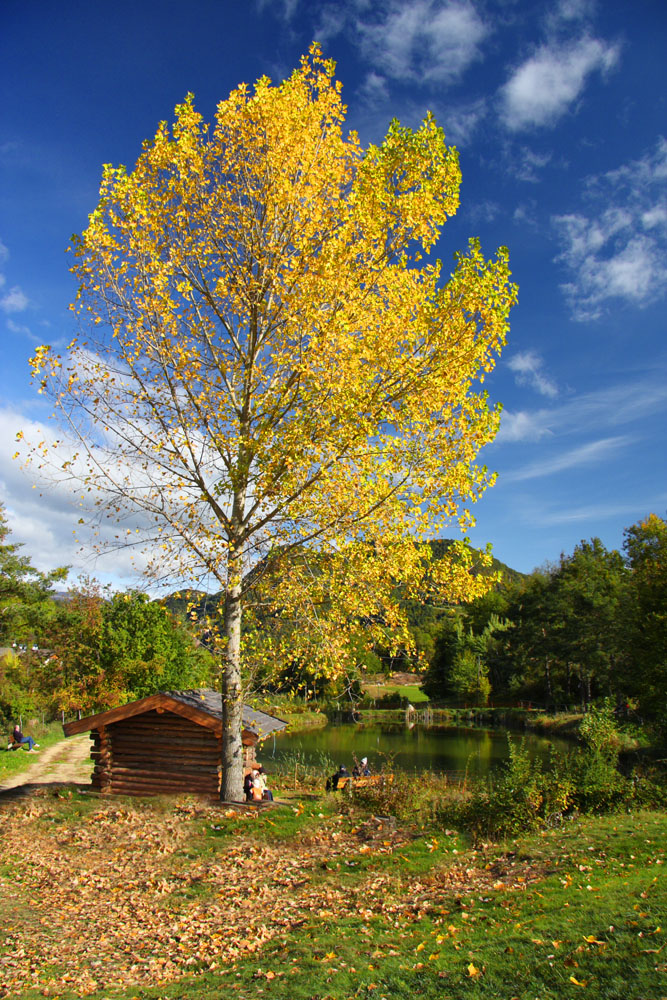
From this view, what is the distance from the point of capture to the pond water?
26.7 metres

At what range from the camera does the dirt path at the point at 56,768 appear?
57.9 feet

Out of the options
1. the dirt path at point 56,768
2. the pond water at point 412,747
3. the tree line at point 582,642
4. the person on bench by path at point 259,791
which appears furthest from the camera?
the tree line at point 582,642

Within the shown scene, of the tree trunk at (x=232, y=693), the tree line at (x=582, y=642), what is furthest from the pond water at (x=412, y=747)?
the tree trunk at (x=232, y=693)

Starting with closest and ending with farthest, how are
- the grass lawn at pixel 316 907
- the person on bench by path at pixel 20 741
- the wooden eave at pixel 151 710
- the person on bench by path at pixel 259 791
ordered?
the grass lawn at pixel 316 907 → the wooden eave at pixel 151 710 → the person on bench by path at pixel 259 791 → the person on bench by path at pixel 20 741

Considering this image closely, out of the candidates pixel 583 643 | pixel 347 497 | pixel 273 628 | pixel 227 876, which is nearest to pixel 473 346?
pixel 347 497

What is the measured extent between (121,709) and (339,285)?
9.90 meters

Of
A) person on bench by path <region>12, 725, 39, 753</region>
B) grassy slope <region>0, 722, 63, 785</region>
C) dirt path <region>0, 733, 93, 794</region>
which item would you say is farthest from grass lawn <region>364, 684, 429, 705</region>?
person on bench by path <region>12, 725, 39, 753</region>

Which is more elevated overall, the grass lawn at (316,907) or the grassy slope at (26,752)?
the grass lawn at (316,907)

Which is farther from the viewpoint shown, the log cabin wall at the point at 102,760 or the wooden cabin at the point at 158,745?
the log cabin wall at the point at 102,760

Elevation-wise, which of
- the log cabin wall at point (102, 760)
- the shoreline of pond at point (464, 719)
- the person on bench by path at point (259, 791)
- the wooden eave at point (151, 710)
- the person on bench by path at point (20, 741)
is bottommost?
the shoreline of pond at point (464, 719)

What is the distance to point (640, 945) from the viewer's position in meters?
4.98

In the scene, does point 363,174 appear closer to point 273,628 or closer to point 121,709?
point 273,628

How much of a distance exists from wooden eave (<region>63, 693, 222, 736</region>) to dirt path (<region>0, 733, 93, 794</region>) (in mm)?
2040

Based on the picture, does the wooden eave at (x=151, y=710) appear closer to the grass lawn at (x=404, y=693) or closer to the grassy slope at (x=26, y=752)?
the grassy slope at (x=26, y=752)
